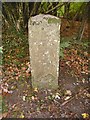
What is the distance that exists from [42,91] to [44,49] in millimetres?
772

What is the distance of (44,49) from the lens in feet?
12.1

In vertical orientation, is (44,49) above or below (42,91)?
above

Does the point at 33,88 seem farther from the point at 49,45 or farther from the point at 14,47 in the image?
the point at 14,47

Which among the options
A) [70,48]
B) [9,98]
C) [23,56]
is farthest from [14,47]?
[9,98]

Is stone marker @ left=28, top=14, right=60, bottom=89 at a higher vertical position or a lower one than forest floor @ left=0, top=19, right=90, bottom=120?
higher

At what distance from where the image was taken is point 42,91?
406cm

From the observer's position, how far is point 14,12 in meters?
5.64

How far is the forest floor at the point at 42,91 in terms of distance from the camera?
3.71m

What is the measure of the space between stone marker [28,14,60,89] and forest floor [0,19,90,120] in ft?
0.72

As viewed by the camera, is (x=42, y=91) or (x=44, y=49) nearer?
(x=44, y=49)

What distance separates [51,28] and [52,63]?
0.59m

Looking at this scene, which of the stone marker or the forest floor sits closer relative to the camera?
the stone marker

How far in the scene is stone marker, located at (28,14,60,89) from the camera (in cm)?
352

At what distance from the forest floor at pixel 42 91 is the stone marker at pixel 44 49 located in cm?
22
